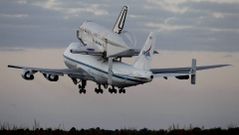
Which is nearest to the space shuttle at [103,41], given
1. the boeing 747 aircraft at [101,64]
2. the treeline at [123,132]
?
the boeing 747 aircraft at [101,64]

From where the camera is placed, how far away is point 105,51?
405 ft

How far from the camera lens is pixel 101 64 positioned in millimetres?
122125

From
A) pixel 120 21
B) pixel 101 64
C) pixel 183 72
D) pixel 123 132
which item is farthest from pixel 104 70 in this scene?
pixel 123 132

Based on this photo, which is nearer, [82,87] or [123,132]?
[123,132]

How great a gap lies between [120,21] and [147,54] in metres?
28.4

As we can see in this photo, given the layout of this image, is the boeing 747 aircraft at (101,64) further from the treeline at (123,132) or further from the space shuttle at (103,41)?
the treeline at (123,132)

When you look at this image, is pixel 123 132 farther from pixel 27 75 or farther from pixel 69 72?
pixel 69 72

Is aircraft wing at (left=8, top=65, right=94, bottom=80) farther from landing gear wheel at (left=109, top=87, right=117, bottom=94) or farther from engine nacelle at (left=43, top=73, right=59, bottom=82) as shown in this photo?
landing gear wheel at (left=109, top=87, right=117, bottom=94)

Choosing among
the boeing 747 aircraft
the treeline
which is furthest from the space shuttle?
the treeline

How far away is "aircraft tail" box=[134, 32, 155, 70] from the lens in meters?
105

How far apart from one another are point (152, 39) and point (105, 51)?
1924 centimetres

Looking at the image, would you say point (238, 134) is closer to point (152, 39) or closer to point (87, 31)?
point (152, 39)

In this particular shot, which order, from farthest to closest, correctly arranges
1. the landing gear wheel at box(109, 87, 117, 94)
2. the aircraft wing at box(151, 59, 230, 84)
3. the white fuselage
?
the landing gear wheel at box(109, 87, 117, 94) → the white fuselage → the aircraft wing at box(151, 59, 230, 84)

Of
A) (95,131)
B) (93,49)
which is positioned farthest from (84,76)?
(95,131)
